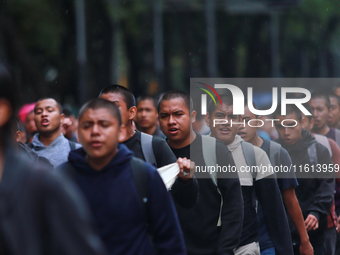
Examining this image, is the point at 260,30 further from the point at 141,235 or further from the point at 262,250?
the point at 141,235

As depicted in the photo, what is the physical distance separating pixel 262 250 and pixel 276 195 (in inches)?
17.9

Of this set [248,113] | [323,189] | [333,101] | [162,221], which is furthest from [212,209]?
[333,101]

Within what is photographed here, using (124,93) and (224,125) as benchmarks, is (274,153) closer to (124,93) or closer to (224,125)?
(224,125)

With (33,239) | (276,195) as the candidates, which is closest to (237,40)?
(276,195)

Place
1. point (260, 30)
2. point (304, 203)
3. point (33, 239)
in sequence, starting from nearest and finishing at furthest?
point (33, 239), point (304, 203), point (260, 30)

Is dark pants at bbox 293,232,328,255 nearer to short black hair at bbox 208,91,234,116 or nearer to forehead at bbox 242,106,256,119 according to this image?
forehead at bbox 242,106,256,119

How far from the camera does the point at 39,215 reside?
1.31 meters

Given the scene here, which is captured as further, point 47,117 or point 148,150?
point 47,117

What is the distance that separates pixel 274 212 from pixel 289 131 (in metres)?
1.11

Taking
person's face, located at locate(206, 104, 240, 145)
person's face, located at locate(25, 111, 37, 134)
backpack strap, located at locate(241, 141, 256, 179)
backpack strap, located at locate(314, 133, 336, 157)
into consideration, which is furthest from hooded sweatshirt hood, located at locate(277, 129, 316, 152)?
person's face, located at locate(25, 111, 37, 134)

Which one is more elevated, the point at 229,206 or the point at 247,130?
the point at 247,130

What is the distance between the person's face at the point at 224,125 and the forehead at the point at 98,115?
1.77 metres

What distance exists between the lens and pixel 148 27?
12.3m

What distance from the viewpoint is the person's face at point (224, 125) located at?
4262 millimetres
